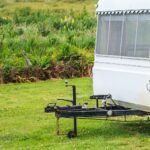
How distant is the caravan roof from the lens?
11.2 m

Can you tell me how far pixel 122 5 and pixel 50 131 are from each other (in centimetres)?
301

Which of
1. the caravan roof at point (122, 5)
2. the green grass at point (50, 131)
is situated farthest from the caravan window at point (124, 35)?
the green grass at point (50, 131)

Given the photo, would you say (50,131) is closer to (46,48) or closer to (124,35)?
(124,35)

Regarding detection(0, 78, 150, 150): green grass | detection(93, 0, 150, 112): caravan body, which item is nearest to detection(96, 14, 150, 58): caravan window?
detection(93, 0, 150, 112): caravan body

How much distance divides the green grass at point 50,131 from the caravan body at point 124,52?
0.75 metres

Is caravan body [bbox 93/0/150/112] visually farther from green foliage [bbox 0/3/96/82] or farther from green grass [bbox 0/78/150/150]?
green foliage [bbox 0/3/96/82]

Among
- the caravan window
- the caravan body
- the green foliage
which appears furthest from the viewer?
the green foliage

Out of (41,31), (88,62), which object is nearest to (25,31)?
(41,31)

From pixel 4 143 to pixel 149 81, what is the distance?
2.95 meters

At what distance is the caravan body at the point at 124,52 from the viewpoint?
11078 mm

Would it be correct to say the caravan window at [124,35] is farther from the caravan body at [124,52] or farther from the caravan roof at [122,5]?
the caravan roof at [122,5]

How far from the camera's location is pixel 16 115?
1538 centimetres

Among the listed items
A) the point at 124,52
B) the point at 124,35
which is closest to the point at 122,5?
the point at 124,35

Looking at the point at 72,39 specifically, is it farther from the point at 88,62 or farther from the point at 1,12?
the point at 1,12
